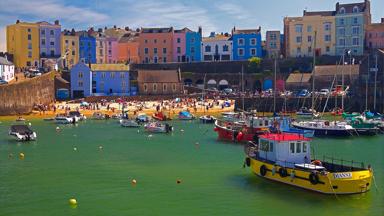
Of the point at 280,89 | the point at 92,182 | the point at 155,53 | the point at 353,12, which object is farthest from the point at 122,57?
the point at 92,182

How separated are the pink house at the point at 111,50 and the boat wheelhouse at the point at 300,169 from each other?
3425 inches

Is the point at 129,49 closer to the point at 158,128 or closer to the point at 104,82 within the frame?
the point at 104,82

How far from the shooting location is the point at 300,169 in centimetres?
2961

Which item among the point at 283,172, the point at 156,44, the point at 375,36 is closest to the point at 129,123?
the point at 283,172

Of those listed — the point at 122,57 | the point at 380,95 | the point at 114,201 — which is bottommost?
the point at 114,201

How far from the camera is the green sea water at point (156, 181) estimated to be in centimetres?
2670

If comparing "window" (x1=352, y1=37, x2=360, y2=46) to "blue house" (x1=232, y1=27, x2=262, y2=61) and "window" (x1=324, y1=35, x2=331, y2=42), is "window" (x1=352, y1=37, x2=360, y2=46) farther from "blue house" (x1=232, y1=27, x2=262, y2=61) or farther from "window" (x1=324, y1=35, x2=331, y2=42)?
"blue house" (x1=232, y1=27, x2=262, y2=61)

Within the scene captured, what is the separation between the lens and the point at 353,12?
102 m

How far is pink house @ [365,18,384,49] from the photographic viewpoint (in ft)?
335

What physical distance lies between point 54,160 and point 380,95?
177 feet

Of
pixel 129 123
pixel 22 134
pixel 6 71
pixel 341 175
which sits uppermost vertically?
pixel 6 71

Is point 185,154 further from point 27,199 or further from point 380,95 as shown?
point 380,95

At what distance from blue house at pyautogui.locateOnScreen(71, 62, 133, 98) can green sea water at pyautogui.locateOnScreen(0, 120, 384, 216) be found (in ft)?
139

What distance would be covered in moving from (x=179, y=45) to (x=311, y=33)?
2652cm
